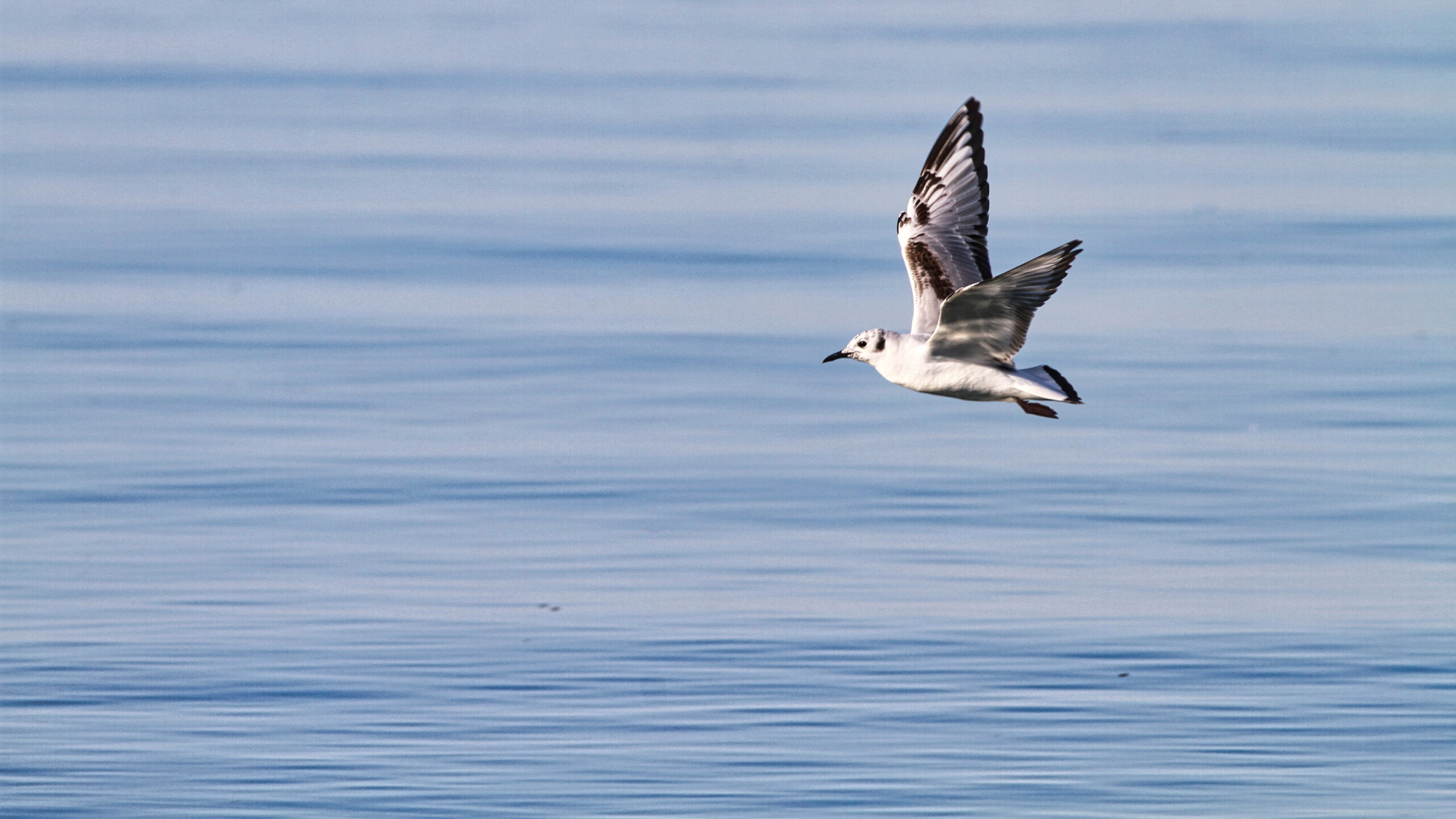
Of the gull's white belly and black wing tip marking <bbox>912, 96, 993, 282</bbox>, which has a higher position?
black wing tip marking <bbox>912, 96, 993, 282</bbox>

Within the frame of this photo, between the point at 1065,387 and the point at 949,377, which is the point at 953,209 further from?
the point at 1065,387

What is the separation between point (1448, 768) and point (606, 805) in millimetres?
4248

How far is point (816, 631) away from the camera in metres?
16.1

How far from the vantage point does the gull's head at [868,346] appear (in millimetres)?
14664

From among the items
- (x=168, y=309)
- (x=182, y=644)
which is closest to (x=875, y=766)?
(x=182, y=644)

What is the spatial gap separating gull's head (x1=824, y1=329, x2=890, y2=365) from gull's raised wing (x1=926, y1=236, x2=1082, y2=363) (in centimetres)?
37

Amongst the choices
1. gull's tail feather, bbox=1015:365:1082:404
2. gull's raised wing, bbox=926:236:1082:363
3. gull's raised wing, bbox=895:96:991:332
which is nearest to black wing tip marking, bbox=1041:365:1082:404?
gull's tail feather, bbox=1015:365:1082:404

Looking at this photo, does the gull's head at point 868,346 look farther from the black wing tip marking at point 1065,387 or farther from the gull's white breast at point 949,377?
the black wing tip marking at point 1065,387

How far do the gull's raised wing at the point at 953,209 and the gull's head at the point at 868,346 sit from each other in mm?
361

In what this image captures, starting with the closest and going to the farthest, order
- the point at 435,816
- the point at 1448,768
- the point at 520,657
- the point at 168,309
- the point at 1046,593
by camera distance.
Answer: the point at 435,816 → the point at 1448,768 → the point at 520,657 → the point at 1046,593 → the point at 168,309

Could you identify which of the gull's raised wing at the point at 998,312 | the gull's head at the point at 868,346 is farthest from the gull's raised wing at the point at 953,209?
the gull's raised wing at the point at 998,312

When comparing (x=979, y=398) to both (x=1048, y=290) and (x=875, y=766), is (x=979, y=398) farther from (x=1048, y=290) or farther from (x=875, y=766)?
(x=875, y=766)

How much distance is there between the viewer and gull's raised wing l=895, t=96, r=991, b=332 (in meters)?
15.0

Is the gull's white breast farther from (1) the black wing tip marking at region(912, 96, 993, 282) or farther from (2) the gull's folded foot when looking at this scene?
(1) the black wing tip marking at region(912, 96, 993, 282)
